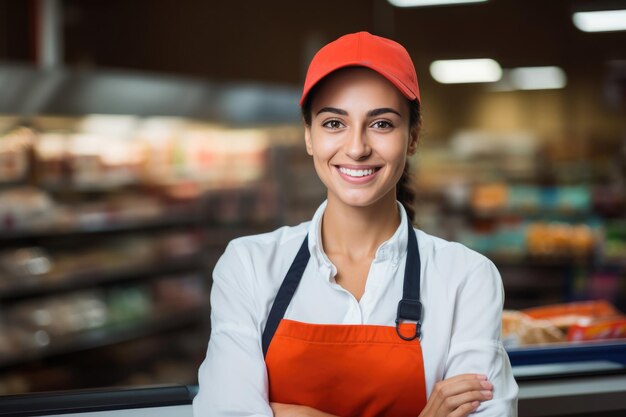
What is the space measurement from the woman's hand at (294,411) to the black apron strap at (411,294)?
0.23 meters

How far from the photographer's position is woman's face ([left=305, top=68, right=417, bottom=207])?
1616 mm

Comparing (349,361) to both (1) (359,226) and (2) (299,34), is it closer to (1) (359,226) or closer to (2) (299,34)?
(1) (359,226)

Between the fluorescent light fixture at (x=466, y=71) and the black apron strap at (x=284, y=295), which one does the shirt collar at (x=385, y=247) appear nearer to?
the black apron strap at (x=284, y=295)

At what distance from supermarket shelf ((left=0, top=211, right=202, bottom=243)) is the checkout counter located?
304cm

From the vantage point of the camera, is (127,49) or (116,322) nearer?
(116,322)

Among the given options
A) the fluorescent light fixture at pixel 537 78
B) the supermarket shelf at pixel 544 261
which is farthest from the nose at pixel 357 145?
the fluorescent light fixture at pixel 537 78

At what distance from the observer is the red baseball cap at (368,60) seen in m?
1.60

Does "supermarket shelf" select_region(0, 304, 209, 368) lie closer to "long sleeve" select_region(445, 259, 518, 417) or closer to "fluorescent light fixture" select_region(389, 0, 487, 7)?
"fluorescent light fixture" select_region(389, 0, 487, 7)

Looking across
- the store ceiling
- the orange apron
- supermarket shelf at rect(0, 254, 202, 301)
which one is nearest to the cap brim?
the orange apron

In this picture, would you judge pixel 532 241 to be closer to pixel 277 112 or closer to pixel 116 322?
pixel 277 112

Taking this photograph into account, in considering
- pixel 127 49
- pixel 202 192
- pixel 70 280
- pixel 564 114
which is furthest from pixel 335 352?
pixel 564 114

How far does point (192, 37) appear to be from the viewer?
682cm

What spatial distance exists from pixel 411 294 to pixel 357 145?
13.1 inches

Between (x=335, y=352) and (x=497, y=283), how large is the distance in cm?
37
